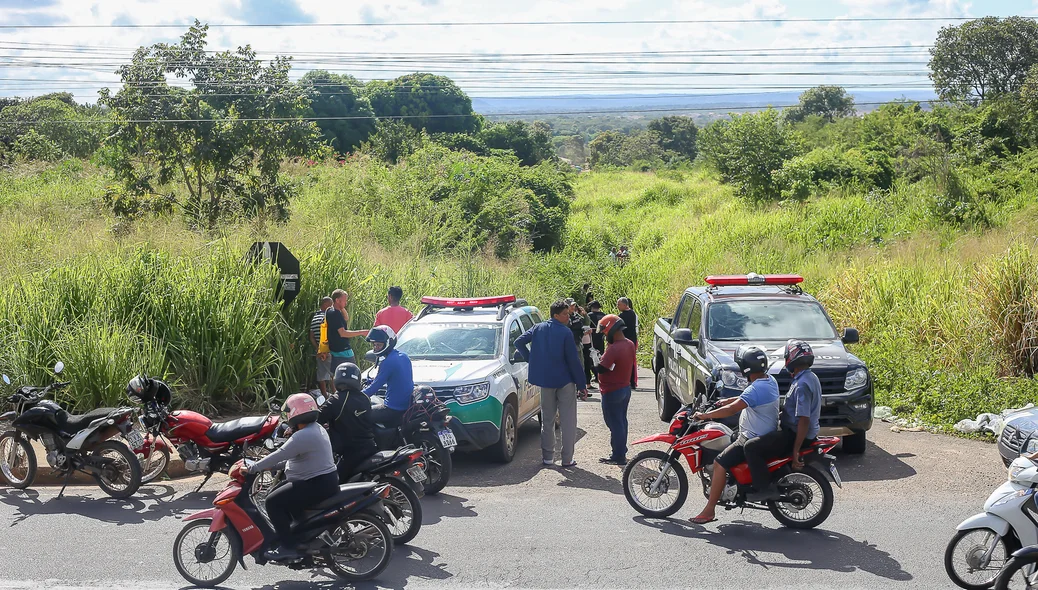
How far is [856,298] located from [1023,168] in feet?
54.8

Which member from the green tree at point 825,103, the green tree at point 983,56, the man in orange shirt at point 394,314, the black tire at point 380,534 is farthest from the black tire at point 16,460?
the green tree at point 825,103

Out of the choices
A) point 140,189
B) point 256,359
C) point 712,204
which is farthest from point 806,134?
point 256,359

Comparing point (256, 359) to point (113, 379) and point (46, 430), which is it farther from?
point (46, 430)

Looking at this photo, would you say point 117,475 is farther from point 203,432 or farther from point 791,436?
point 791,436

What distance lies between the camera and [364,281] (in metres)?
16.1

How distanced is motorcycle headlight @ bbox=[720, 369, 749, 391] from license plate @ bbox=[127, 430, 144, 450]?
588 centimetres

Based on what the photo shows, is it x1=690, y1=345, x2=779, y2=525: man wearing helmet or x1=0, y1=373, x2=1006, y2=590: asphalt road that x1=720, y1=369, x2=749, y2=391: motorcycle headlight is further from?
x1=690, y1=345, x2=779, y2=525: man wearing helmet

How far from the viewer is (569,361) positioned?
9.98 metres

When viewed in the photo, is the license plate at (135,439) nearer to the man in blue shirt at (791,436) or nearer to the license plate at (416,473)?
the license plate at (416,473)

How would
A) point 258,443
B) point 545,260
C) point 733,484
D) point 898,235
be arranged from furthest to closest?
point 545,260
point 898,235
point 258,443
point 733,484

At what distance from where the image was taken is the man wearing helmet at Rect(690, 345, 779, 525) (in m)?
7.63

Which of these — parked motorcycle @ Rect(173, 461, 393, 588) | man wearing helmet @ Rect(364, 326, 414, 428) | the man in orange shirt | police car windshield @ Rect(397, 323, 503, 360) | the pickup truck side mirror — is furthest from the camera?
the man in orange shirt

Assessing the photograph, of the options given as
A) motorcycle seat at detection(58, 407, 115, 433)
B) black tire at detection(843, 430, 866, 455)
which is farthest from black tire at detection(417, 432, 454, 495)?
black tire at detection(843, 430, 866, 455)

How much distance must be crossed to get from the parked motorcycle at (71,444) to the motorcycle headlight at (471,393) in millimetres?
3201
